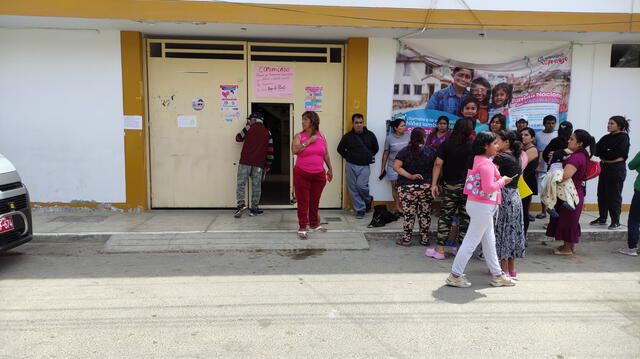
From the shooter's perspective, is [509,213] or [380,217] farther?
[380,217]

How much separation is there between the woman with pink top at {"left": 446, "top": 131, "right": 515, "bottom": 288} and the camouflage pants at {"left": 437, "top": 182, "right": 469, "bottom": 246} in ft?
3.05

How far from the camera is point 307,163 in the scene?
253 inches

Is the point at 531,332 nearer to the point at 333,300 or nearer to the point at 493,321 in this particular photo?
the point at 493,321

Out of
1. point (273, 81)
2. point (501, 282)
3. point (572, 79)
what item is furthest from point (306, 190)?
point (572, 79)

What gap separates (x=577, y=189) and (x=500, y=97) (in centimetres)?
292

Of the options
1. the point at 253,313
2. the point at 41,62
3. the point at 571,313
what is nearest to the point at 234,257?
the point at 253,313

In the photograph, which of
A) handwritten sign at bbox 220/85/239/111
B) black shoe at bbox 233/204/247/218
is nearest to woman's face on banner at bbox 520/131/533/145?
black shoe at bbox 233/204/247/218

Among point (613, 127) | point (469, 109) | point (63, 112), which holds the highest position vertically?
point (469, 109)

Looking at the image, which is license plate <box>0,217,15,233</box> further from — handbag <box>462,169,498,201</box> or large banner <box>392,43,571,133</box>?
large banner <box>392,43,571,133</box>

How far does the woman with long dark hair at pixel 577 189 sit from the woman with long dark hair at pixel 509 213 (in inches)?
47.5

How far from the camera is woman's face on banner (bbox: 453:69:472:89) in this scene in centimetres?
831

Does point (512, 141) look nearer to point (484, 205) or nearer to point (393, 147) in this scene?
point (484, 205)

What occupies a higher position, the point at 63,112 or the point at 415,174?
the point at 63,112

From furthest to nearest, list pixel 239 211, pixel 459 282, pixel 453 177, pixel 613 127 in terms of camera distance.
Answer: pixel 239 211, pixel 613 127, pixel 453 177, pixel 459 282
